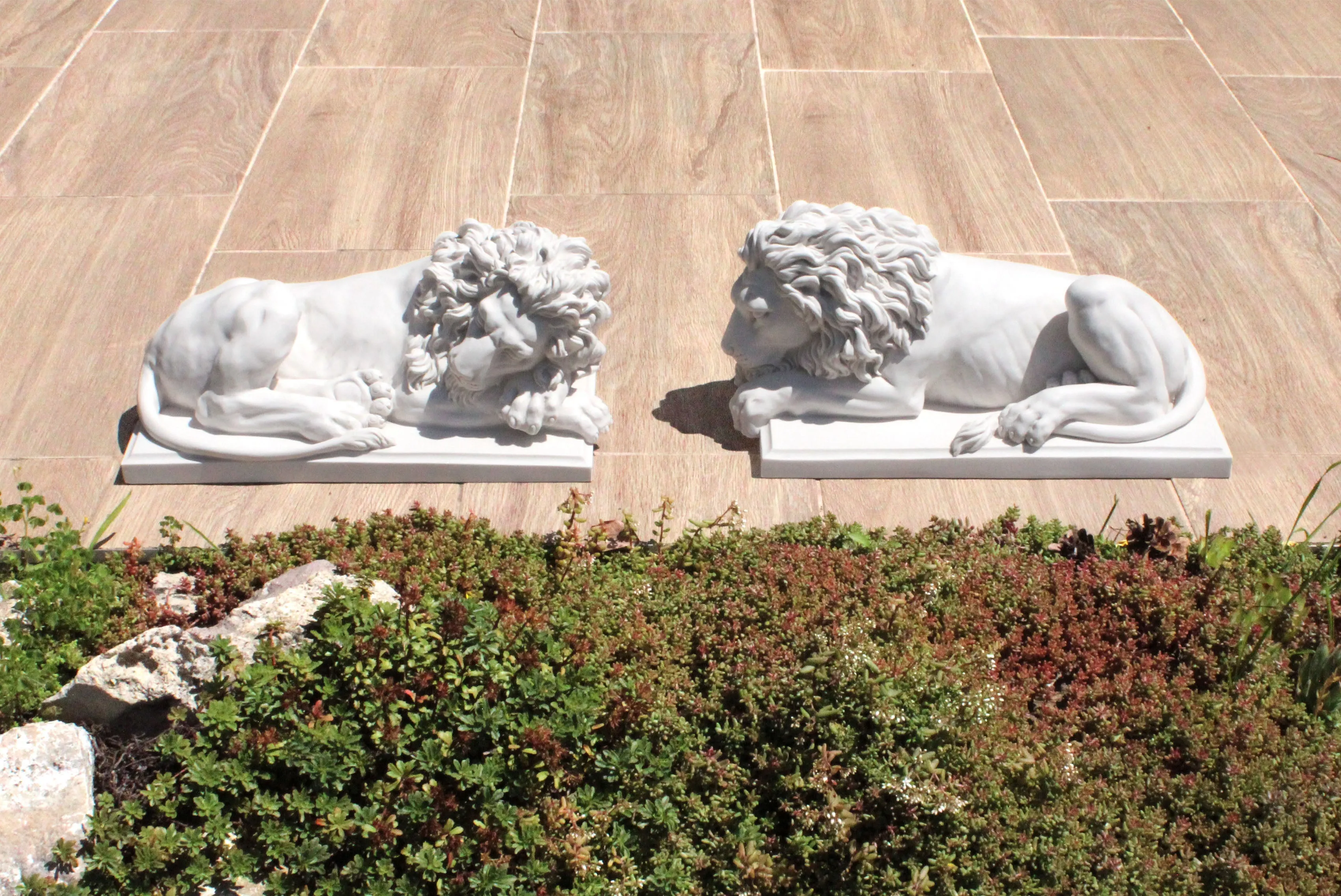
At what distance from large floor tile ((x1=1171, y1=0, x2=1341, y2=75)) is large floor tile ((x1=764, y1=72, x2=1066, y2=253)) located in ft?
5.46

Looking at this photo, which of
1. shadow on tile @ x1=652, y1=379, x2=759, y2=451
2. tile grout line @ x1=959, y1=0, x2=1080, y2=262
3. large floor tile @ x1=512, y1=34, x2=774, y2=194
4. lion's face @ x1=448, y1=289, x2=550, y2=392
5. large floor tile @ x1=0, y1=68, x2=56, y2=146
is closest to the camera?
lion's face @ x1=448, y1=289, x2=550, y2=392

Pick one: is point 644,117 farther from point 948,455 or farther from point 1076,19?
point 948,455

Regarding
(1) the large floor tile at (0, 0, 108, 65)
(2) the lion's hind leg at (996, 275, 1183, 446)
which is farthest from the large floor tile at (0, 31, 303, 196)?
(2) the lion's hind leg at (996, 275, 1183, 446)

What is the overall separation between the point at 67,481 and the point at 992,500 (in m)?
3.52

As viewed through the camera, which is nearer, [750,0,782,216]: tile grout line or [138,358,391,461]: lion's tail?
[138,358,391,461]: lion's tail

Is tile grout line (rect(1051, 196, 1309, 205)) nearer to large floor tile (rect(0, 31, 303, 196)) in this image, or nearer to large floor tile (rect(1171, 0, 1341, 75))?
large floor tile (rect(1171, 0, 1341, 75))

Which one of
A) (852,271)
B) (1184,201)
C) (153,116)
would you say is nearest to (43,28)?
(153,116)

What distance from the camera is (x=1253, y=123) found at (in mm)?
7180

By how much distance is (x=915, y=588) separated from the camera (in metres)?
4.11

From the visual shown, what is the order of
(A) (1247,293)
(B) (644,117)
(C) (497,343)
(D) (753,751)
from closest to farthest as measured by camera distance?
(D) (753,751)
(C) (497,343)
(A) (1247,293)
(B) (644,117)

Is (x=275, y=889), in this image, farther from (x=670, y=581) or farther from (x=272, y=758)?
(x=670, y=581)

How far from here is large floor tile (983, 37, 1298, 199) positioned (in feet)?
21.8

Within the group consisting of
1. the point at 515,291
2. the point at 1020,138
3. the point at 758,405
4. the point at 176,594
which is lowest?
the point at 1020,138

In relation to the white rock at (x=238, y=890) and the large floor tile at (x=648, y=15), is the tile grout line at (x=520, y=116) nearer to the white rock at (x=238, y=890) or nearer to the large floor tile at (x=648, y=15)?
the large floor tile at (x=648, y=15)
